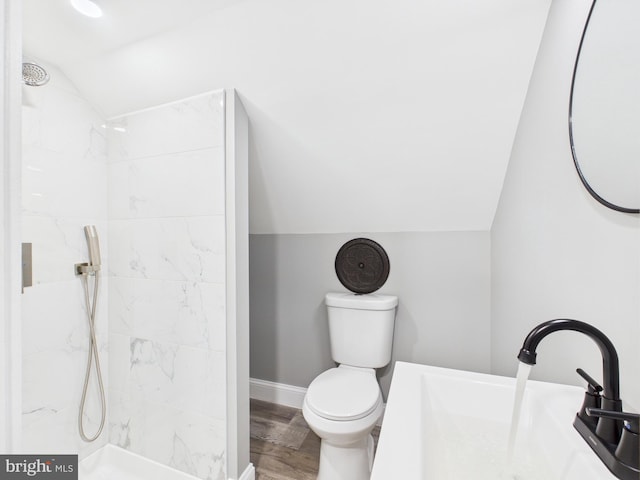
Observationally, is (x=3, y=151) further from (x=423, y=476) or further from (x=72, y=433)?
(x=72, y=433)

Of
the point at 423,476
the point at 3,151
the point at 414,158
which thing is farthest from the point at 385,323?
the point at 3,151

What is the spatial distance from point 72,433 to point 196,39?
6.43ft

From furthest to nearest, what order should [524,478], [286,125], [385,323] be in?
[385,323], [286,125], [524,478]

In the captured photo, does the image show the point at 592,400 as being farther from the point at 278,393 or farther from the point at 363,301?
the point at 278,393

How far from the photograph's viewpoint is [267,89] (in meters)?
1.28

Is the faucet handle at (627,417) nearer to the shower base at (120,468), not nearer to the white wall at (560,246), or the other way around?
the white wall at (560,246)

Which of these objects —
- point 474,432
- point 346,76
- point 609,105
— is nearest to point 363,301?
point 474,432

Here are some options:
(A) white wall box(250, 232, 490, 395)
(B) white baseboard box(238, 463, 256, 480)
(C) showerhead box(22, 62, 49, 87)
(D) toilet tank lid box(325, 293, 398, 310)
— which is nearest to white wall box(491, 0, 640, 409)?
(A) white wall box(250, 232, 490, 395)

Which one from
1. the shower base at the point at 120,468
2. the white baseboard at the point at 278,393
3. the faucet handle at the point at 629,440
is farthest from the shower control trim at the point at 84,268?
the faucet handle at the point at 629,440

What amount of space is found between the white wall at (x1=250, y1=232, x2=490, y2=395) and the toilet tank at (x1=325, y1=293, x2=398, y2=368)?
173mm

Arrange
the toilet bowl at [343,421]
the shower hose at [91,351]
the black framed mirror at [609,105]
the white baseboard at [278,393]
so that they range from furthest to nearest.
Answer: the white baseboard at [278,393] → the shower hose at [91,351] → the toilet bowl at [343,421] → the black framed mirror at [609,105]

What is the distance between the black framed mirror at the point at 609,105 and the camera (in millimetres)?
583

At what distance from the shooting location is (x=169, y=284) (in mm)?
1393

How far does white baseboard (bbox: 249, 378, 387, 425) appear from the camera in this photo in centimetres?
205
